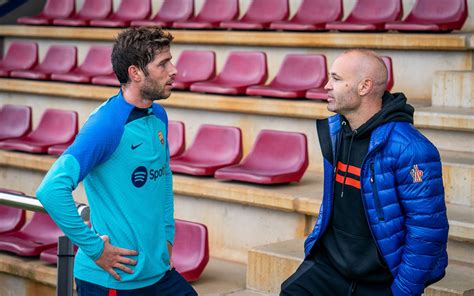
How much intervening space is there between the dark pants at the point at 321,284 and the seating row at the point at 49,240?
168 cm

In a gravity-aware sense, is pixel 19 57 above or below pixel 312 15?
below

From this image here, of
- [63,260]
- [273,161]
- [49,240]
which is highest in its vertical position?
[63,260]

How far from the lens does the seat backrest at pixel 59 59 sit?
8242 mm

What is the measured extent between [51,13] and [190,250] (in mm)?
4819

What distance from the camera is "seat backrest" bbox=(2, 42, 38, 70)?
8.60 meters

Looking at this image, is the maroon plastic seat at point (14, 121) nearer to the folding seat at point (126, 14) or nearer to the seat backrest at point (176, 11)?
the folding seat at point (126, 14)

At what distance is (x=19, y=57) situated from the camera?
8719 millimetres

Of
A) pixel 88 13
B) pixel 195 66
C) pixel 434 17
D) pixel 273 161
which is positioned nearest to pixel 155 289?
pixel 273 161

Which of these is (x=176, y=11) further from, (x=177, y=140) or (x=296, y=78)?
(x=177, y=140)

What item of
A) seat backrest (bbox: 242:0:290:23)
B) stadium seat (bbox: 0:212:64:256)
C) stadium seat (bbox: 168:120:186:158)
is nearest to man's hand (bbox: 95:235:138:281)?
stadium seat (bbox: 0:212:64:256)

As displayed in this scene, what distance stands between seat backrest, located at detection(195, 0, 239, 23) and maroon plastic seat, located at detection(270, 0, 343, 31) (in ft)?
2.00

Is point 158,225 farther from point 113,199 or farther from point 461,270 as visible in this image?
point 461,270

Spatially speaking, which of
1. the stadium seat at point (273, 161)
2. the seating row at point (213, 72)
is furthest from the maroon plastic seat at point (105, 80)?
the stadium seat at point (273, 161)

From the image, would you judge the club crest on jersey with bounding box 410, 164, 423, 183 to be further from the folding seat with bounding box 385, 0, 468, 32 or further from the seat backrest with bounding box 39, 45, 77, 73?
the seat backrest with bounding box 39, 45, 77, 73
